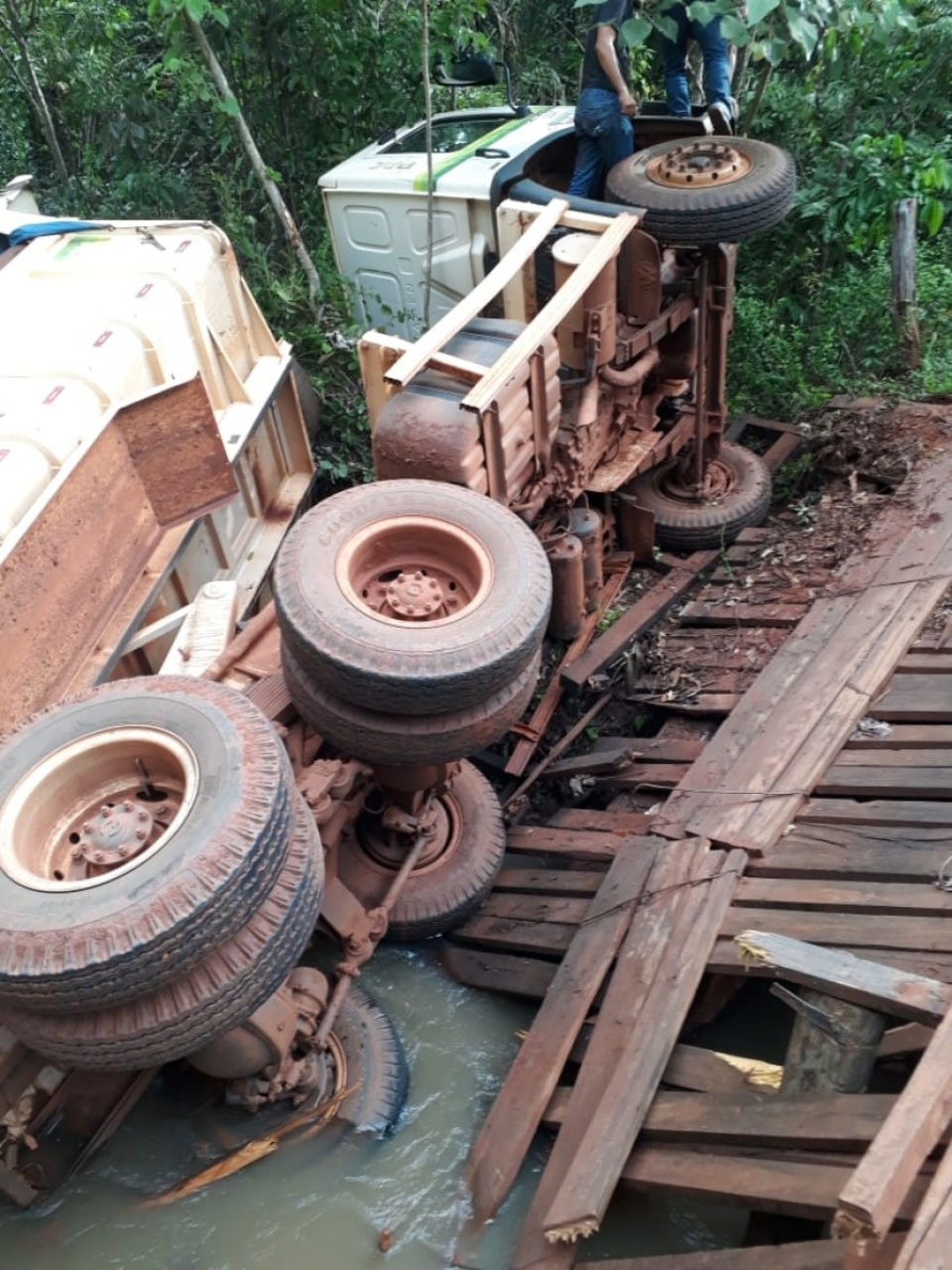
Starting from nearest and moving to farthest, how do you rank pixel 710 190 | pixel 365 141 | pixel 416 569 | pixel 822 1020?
pixel 822 1020 → pixel 416 569 → pixel 710 190 → pixel 365 141

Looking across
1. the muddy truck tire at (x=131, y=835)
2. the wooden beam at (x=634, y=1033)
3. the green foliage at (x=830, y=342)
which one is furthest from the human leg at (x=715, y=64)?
the muddy truck tire at (x=131, y=835)

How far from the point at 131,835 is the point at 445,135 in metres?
5.80

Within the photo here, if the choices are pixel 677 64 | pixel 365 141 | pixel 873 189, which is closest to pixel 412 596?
pixel 677 64

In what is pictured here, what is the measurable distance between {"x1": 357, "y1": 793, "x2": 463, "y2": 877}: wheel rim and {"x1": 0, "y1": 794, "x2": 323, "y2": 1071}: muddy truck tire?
51.1 inches

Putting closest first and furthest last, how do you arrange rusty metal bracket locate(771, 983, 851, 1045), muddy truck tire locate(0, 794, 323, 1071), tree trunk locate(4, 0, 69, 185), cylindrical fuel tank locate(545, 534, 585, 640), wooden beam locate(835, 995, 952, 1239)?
wooden beam locate(835, 995, 952, 1239) < muddy truck tire locate(0, 794, 323, 1071) < rusty metal bracket locate(771, 983, 851, 1045) < cylindrical fuel tank locate(545, 534, 585, 640) < tree trunk locate(4, 0, 69, 185)

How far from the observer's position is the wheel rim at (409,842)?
3873 mm

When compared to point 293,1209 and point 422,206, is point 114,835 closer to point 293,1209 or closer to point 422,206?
point 293,1209

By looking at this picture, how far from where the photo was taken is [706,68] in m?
5.96

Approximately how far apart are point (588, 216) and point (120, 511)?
8.58 feet

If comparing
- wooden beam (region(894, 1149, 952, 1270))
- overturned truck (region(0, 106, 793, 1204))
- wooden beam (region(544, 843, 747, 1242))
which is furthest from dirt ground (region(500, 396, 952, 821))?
wooden beam (region(894, 1149, 952, 1270))

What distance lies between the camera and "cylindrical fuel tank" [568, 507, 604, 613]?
195 inches

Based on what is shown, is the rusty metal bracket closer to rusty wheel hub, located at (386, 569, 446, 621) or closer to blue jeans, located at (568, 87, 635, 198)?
rusty wheel hub, located at (386, 569, 446, 621)

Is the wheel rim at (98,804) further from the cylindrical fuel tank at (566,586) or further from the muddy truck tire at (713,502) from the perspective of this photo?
the muddy truck tire at (713,502)

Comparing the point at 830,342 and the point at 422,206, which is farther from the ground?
the point at 422,206
